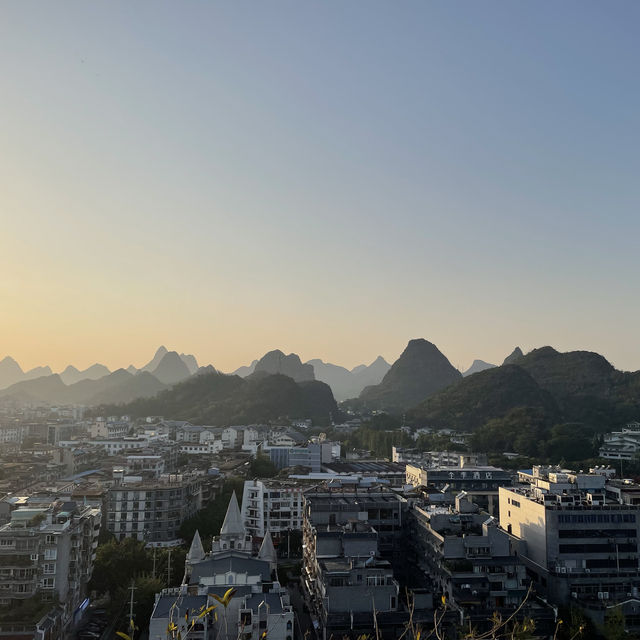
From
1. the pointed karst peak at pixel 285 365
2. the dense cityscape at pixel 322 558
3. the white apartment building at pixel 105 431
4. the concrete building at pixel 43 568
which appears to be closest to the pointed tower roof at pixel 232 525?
the dense cityscape at pixel 322 558

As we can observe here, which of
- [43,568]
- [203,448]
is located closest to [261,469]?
[203,448]

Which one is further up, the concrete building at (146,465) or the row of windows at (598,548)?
the concrete building at (146,465)

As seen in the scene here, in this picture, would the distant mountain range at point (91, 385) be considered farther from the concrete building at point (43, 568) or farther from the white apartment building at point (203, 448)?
the concrete building at point (43, 568)

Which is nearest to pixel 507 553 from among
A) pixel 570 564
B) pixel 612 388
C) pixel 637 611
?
pixel 570 564

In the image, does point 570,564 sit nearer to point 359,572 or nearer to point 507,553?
point 507,553

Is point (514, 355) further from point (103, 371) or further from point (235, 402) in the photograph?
point (103, 371)

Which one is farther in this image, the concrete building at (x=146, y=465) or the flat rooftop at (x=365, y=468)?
the flat rooftop at (x=365, y=468)
